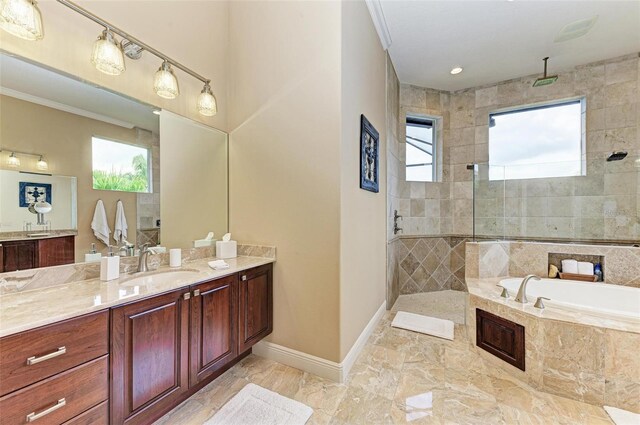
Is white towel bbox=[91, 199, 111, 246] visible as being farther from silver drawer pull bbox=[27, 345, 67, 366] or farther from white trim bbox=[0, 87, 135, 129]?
silver drawer pull bbox=[27, 345, 67, 366]

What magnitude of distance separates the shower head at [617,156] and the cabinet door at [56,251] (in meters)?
5.09

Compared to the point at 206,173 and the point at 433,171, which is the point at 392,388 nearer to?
the point at 206,173

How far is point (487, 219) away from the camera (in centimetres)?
321

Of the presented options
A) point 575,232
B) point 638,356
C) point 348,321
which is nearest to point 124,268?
point 348,321

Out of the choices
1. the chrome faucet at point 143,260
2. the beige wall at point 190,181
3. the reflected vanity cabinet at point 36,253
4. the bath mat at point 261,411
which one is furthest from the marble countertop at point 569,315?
the reflected vanity cabinet at point 36,253

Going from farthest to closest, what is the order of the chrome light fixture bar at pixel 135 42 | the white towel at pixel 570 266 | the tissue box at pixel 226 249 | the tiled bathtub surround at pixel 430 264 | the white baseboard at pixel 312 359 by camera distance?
the tiled bathtub surround at pixel 430 264 < the white towel at pixel 570 266 < the tissue box at pixel 226 249 < the white baseboard at pixel 312 359 < the chrome light fixture bar at pixel 135 42

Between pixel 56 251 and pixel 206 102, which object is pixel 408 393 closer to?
pixel 56 251

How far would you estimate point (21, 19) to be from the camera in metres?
1.17

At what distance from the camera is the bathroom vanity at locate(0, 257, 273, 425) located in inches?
37.4

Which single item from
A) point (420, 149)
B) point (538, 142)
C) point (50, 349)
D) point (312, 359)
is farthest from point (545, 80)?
point (50, 349)

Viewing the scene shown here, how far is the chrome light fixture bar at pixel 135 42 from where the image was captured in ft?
4.69

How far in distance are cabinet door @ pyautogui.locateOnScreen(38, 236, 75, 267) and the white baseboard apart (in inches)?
57.7

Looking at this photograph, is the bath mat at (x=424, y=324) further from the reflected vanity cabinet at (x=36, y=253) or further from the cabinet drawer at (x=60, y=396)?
the reflected vanity cabinet at (x=36, y=253)

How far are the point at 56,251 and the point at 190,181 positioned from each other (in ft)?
3.23
